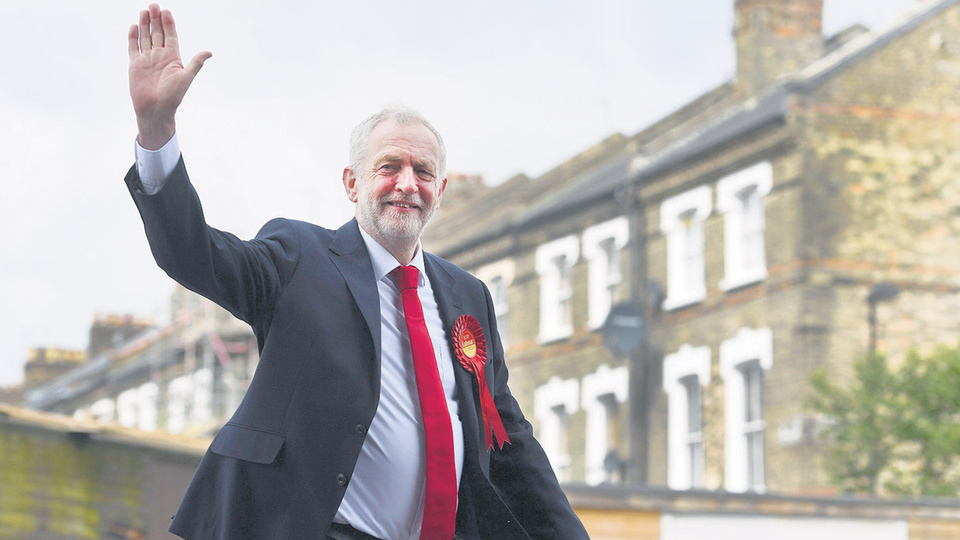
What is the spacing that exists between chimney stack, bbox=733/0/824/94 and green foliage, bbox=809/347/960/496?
23.5 ft

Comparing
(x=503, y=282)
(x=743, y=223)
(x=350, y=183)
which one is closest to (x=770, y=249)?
(x=743, y=223)

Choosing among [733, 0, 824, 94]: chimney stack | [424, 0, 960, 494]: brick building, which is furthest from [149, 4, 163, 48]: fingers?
[733, 0, 824, 94]: chimney stack

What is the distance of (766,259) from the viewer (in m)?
22.7

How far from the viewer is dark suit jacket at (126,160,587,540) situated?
2.95 metres

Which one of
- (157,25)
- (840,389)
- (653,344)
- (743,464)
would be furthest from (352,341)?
(653,344)

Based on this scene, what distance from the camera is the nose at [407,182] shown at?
3293 mm

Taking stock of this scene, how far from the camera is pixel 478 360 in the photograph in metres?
3.49

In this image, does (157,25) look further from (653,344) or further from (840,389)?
(653,344)

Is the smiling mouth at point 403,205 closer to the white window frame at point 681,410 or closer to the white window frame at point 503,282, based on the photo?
the white window frame at point 681,410

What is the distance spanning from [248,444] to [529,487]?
0.78m

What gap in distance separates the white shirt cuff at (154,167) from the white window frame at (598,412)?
23.5 m

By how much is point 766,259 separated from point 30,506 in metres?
17.5

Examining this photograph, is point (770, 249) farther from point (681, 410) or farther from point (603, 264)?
point (603, 264)

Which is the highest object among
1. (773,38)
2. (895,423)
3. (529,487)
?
(773,38)
